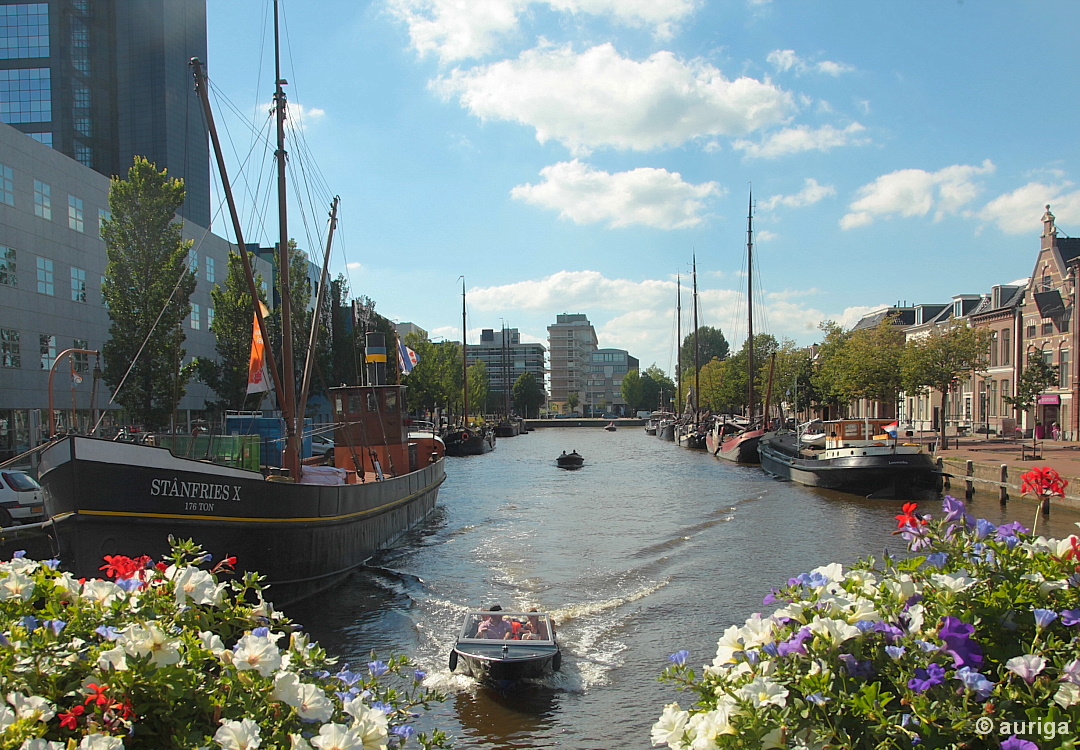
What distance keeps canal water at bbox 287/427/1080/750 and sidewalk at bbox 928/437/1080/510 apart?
3.24 feet

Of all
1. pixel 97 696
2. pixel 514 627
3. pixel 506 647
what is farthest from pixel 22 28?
pixel 97 696

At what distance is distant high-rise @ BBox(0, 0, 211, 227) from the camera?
71.3 meters

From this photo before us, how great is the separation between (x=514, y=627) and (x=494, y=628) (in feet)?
1.07

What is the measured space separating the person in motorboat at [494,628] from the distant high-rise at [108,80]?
234 feet

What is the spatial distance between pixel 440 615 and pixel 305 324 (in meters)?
41.1

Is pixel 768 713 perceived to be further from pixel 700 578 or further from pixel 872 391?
pixel 872 391

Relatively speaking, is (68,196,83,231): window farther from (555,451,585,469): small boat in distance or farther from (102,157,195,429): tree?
(555,451,585,469): small boat in distance

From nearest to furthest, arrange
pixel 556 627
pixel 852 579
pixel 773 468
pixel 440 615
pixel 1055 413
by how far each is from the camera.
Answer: pixel 852 579 → pixel 556 627 → pixel 440 615 → pixel 773 468 → pixel 1055 413

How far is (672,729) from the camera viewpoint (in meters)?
3.19

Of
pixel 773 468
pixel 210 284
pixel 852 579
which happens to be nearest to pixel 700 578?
pixel 852 579

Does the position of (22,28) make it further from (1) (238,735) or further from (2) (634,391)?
(2) (634,391)

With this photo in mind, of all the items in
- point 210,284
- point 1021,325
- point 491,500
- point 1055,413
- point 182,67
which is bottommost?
point 491,500

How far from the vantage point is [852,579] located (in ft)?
12.1

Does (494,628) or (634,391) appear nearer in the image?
(494,628)
